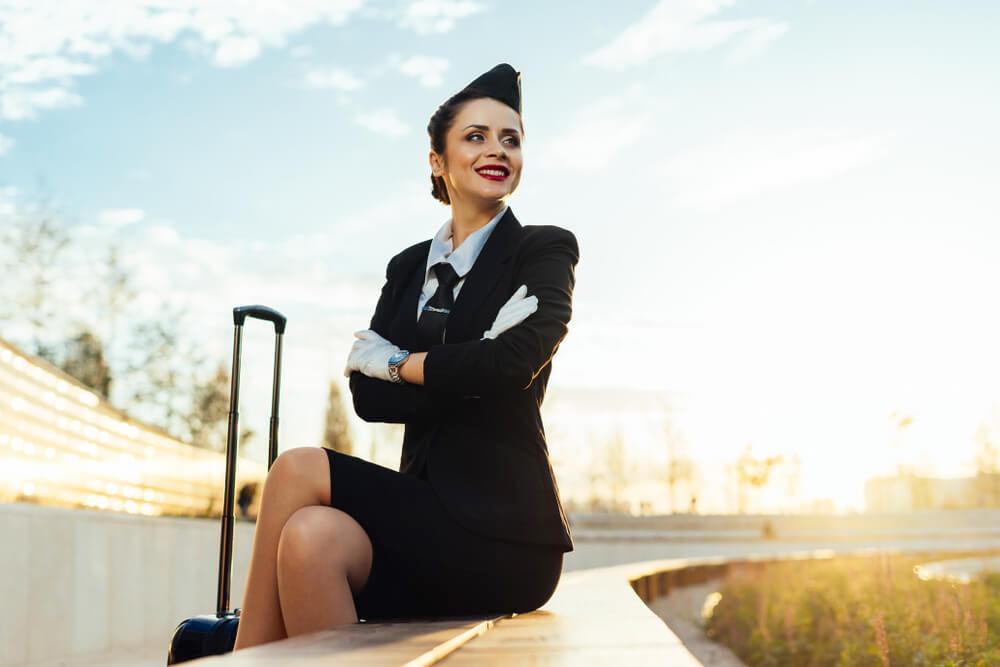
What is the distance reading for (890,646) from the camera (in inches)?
192

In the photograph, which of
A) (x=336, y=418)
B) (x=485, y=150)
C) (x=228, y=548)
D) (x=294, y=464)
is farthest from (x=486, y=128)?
(x=336, y=418)

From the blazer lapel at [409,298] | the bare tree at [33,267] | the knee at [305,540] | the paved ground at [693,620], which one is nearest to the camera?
the knee at [305,540]

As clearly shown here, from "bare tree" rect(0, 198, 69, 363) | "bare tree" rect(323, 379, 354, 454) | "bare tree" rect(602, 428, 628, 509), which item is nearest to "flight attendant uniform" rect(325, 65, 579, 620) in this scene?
"bare tree" rect(0, 198, 69, 363)

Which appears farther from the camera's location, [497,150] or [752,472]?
[752,472]

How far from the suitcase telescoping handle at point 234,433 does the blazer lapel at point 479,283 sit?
692 millimetres

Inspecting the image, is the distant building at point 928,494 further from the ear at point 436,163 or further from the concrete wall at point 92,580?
the ear at point 436,163

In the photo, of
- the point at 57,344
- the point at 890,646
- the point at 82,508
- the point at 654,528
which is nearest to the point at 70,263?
the point at 57,344

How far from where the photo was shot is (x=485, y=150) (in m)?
2.85

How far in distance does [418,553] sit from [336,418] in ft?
196

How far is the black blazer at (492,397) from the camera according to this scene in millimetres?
2352

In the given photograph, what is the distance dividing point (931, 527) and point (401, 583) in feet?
134

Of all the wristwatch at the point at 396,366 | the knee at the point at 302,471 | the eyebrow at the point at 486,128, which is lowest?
the knee at the point at 302,471

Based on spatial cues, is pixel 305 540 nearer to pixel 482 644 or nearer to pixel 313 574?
pixel 313 574

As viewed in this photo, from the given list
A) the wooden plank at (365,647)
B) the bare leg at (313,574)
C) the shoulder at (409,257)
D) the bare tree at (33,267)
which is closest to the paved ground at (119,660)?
the shoulder at (409,257)
